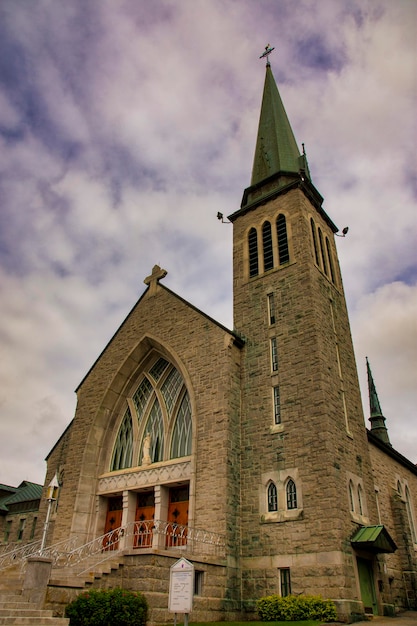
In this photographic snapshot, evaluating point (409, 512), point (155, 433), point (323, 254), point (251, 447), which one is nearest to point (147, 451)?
point (155, 433)

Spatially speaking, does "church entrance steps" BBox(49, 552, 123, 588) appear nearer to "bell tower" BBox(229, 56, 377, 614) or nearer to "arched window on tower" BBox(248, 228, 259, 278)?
"bell tower" BBox(229, 56, 377, 614)

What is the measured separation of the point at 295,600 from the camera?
14.4 metres

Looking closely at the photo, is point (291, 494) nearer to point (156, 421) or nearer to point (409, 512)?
point (156, 421)

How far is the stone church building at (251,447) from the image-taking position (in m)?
15.5

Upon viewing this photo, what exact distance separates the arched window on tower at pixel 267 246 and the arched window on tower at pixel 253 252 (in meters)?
0.45

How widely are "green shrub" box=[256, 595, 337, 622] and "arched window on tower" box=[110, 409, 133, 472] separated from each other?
30.1 feet

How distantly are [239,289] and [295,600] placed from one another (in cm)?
1257

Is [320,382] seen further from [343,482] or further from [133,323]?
[133,323]

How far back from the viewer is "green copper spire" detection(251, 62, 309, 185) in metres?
26.5

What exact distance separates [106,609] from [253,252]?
16.1m

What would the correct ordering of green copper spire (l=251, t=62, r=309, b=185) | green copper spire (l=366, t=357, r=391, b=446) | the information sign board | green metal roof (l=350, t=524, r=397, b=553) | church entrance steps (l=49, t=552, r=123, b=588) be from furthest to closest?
green copper spire (l=366, t=357, r=391, b=446) < green copper spire (l=251, t=62, r=309, b=185) < green metal roof (l=350, t=524, r=397, b=553) < church entrance steps (l=49, t=552, r=123, b=588) < the information sign board

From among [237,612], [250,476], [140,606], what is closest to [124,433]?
[250,476]

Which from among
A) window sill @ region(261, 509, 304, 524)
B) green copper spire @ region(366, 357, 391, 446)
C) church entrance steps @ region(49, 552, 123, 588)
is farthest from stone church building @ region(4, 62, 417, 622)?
green copper spire @ region(366, 357, 391, 446)

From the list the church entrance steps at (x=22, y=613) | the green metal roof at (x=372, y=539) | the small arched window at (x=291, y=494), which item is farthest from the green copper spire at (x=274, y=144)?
the church entrance steps at (x=22, y=613)
